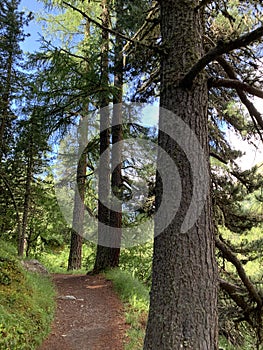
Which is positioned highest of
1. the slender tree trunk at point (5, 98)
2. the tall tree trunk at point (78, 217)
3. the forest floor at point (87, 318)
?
the slender tree trunk at point (5, 98)

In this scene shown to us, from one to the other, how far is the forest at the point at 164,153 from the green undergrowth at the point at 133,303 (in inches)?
1.4

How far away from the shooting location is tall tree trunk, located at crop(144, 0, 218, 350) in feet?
8.23

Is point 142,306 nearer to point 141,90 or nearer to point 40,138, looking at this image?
point 141,90

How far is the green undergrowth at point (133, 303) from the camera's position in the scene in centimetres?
Result: 458

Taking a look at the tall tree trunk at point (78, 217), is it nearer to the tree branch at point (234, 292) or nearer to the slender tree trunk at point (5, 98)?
the slender tree trunk at point (5, 98)

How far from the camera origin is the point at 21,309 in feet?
14.9

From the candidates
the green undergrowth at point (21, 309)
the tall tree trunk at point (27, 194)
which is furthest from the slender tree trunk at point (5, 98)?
the green undergrowth at point (21, 309)

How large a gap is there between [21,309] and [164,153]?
10.6 ft

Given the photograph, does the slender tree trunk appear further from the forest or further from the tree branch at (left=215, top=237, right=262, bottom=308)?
the tree branch at (left=215, top=237, right=262, bottom=308)

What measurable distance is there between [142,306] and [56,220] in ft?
24.4

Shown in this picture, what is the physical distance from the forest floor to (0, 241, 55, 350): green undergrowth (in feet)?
0.61

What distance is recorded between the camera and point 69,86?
6.24m

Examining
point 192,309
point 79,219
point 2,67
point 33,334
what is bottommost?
point 33,334

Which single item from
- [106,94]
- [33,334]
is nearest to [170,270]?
[33,334]
